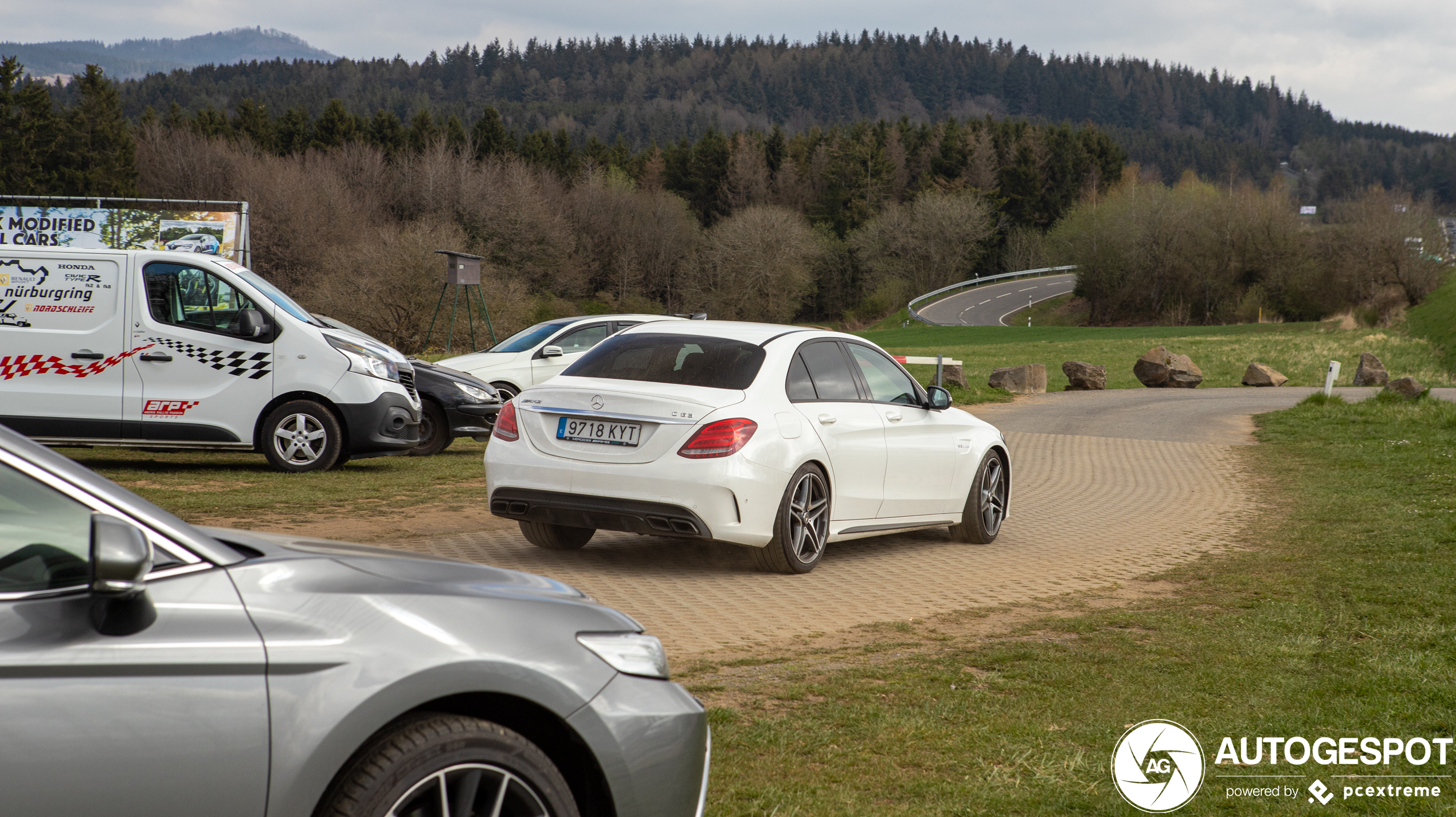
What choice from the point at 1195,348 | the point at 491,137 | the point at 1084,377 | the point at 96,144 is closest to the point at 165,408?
the point at 1084,377

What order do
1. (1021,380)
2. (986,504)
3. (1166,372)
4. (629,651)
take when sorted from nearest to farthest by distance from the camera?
(629,651)
(986,504)
(1021,380)
(1166,372)

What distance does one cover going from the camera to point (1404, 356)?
44.6 meters

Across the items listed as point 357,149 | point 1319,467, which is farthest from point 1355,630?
point 357,149

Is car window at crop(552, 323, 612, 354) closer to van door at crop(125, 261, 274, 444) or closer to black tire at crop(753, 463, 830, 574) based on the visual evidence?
van door at crop(125, 261, 274, 444)

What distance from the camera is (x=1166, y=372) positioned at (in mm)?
34594

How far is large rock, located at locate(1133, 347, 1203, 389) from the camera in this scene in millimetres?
34531

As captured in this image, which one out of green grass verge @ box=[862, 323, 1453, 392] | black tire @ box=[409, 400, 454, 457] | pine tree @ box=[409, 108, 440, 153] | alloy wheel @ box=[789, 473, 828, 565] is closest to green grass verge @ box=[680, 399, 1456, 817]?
alloy wheel @ box=[789, 473, 828, 565]

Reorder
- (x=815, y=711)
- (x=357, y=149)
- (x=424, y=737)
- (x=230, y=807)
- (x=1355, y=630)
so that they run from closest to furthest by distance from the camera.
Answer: (x=230, y=807) → (x=424, y=737) → (x=815, y=711) → (x=1355, y=630) → (x=357, y=149)

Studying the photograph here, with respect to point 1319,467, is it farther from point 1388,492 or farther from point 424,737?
point 424,737

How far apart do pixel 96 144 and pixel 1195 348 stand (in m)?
64.9

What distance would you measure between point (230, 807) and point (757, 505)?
5312 millimetres

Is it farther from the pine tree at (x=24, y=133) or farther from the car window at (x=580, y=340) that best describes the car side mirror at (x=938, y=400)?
the pine tree at (x=24, y=133)

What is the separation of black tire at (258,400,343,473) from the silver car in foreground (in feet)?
32.3

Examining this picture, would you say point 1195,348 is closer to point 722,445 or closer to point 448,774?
point 722,445
